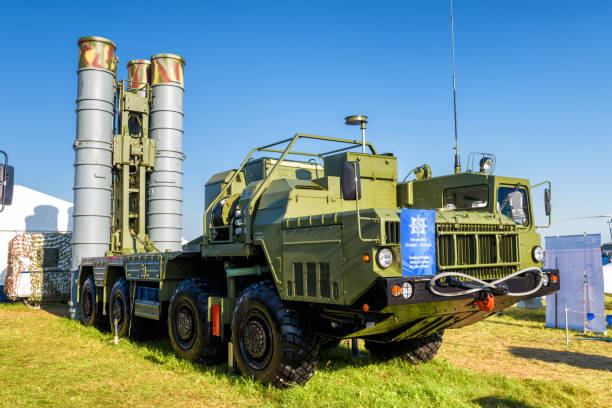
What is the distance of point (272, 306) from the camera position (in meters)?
6.13

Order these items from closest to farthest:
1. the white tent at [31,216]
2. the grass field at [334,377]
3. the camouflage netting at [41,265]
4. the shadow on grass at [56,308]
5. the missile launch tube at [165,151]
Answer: the grass field at [334,377]
the shadow on grass at [56,308]
the missile launch tube at [165,151]
the camouflage netting at [41,265]
the white tent at [31,216]

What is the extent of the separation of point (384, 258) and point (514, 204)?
3.03 metres

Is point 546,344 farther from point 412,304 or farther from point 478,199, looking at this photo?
point 412,304

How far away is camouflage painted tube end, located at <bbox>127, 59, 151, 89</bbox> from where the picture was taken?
1540 centimetres

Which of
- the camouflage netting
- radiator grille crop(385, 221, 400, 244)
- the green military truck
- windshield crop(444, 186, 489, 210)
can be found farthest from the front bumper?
the camouflage netting

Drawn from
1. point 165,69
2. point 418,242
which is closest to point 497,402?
point 418,242

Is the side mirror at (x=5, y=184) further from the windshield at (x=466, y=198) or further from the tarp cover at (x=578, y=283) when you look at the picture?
the tarp cover at (x=578, y=283)

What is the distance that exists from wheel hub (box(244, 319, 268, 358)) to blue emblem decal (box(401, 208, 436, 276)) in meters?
2.11

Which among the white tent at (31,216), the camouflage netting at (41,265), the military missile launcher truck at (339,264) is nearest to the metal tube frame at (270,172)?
the military missile launcher truck at (339,264)

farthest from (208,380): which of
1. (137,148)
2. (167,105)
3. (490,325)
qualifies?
(167,105)

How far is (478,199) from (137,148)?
981 cm

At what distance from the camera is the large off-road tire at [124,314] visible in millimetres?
9812

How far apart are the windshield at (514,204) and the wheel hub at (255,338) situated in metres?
3.53

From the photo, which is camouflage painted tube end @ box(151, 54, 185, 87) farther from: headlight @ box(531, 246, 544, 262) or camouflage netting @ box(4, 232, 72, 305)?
→ headlight @ box(531, 246, 544, 262)
